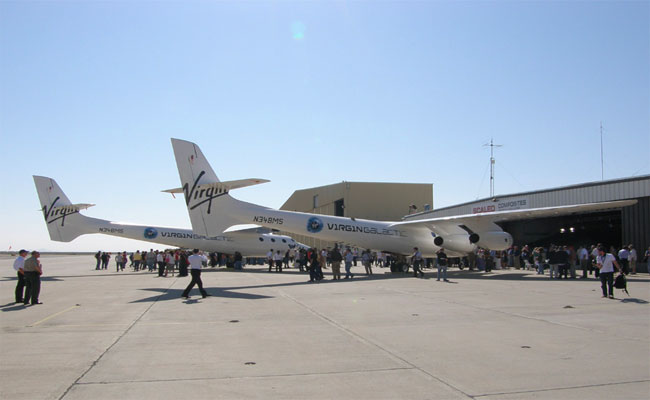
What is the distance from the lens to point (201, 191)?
69.7 ft

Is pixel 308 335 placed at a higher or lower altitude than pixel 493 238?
lower

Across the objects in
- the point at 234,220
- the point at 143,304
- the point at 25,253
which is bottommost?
the point at 143,304

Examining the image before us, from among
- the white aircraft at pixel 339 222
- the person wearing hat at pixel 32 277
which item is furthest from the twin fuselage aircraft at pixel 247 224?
the person wearing hat at pixel 32 277

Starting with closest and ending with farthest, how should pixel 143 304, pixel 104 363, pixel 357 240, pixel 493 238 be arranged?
pixel 104 363, pixel 143 304, pixel 493 238, pixel 357 240

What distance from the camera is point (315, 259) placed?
20.6 m

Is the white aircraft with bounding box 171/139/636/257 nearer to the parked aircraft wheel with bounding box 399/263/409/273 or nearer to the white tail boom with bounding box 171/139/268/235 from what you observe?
the white tail boom with bounding box 171/139/268/235

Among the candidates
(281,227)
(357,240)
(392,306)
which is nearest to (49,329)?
(392,306)

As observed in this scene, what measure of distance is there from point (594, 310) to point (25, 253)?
46.4ft

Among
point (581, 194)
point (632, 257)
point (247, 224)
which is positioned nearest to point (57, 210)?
point (247, 224)

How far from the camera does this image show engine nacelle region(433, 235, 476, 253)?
25.2m

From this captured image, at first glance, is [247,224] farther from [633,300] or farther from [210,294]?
[633,300]

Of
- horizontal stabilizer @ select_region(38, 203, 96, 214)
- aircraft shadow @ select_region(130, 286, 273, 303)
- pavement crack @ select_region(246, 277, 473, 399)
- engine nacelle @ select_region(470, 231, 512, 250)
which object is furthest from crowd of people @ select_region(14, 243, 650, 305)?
horizontal stabilizer @ select_region(38, 203, 96, 214)

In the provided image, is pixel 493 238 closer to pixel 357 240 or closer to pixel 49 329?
pixel 357 240

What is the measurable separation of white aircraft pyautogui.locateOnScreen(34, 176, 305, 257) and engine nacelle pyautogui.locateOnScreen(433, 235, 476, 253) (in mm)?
11358
